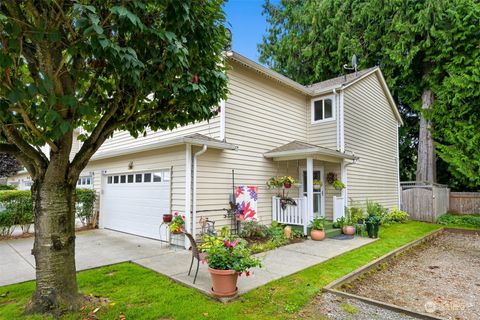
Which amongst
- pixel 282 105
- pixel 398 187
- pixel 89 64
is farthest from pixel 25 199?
pixel 398 187

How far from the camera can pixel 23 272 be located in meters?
5.60

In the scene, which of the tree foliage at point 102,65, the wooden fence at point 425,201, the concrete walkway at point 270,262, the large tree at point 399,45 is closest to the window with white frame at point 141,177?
the concrete walkway at point 270,262

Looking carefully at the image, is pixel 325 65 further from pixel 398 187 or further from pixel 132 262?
pixel 132 262

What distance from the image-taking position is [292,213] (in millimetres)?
9406

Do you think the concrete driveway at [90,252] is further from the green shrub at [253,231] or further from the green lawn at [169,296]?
the green shrub at [253,231]

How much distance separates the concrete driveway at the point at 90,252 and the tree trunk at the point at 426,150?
15.0 meters

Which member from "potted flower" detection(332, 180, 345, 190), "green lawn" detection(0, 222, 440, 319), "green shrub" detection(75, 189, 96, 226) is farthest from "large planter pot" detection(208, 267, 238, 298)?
"green shrub" detection(75, 189, 96, 226)

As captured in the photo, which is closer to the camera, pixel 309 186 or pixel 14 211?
pixel 309 186

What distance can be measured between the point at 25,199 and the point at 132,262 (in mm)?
6121

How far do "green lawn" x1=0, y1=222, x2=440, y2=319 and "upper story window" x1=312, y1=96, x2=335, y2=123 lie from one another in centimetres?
667

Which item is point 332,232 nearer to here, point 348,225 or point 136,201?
point 348,225

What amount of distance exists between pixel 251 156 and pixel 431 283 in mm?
5502

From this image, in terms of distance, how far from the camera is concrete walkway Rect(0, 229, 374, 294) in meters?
5.28

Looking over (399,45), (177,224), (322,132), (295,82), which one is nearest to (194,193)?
(177,224)
